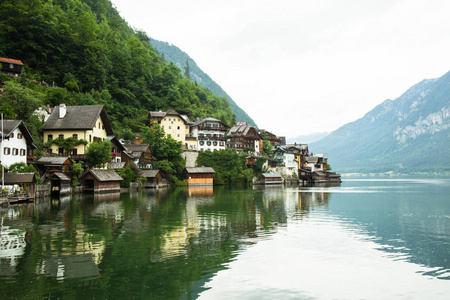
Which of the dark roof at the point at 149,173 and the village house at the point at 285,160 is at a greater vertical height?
the village house at the point at 285,160

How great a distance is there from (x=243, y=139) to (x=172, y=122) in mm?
25671

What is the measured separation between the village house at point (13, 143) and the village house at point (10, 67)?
1250 inches

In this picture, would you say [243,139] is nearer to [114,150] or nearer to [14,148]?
[114,150]

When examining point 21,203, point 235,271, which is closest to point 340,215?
point 235,271

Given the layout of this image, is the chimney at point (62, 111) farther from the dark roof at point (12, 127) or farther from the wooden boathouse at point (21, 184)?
the wooden boathouse at point (21, 184)

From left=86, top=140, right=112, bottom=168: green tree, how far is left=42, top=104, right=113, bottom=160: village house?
1.26m

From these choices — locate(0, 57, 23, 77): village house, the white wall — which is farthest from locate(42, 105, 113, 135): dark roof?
locate(0, 57, 23, 77): village house

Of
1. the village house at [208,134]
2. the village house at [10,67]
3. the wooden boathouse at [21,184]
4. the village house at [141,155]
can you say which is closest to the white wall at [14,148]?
the wooden boathouse at [21,184]

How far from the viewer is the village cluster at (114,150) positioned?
1804 inches

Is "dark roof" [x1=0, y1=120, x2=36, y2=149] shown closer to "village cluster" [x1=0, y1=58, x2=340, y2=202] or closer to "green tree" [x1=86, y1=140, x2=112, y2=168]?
"village cluster" [x1=0, y1=58, x2=340, y2=202]

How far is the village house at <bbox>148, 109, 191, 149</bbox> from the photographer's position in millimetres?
99688

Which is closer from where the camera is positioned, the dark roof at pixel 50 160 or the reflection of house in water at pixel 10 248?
the reflection of house in water at pixel 10 248

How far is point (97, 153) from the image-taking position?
2347 inches

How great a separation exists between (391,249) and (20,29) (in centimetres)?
8973
